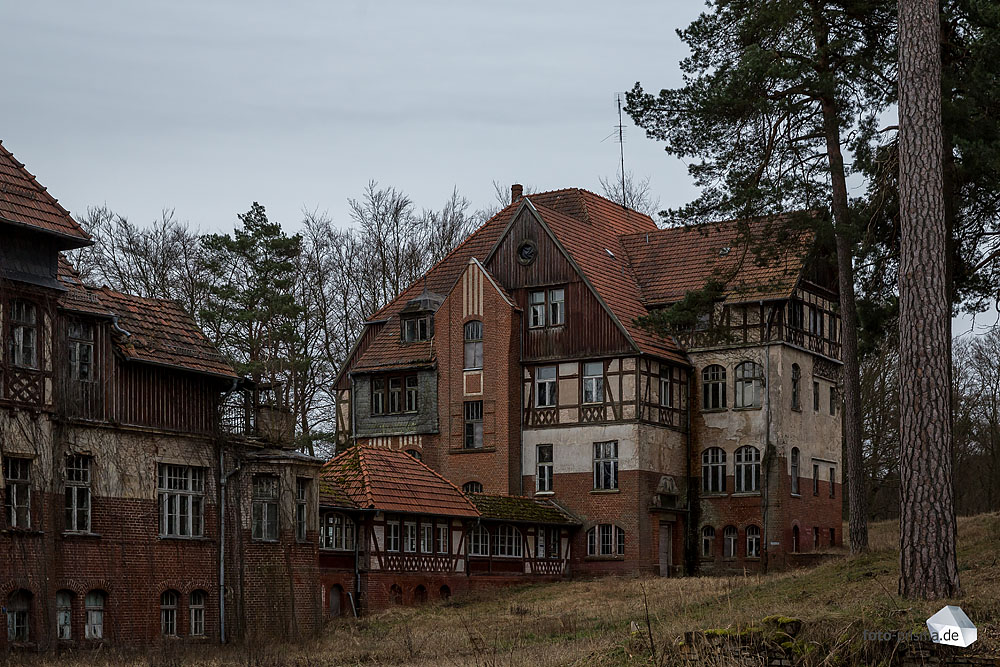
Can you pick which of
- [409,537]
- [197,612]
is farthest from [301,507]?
[409,537]

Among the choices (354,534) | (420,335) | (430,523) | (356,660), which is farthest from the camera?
(420,335)

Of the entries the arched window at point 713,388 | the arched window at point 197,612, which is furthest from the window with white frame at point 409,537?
the arched window at point 713,388

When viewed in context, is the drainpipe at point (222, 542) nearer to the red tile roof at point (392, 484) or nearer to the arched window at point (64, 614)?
the arched window at point (64, 614)

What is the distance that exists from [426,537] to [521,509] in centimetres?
511

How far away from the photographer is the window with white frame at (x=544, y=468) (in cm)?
4541

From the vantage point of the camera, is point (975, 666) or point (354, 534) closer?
point (975, 666)

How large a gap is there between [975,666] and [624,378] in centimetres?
2971

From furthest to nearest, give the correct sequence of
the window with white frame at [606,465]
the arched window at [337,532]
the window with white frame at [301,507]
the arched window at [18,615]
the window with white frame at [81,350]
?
the window with white frame at [606,465], the arched window at [337,532], the window with white frame at [301,507], the window with white frame at [81,350], the arched window at [18,615]

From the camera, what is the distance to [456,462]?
46.0m

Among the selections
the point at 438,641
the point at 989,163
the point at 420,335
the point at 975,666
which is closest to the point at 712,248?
the point at 420,335

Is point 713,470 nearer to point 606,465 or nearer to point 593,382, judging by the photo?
point 606,465

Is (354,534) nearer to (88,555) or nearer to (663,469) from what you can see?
(88,555)

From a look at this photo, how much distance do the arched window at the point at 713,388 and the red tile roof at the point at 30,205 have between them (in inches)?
972

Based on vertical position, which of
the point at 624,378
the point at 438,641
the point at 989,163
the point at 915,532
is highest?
the point at 989,163
